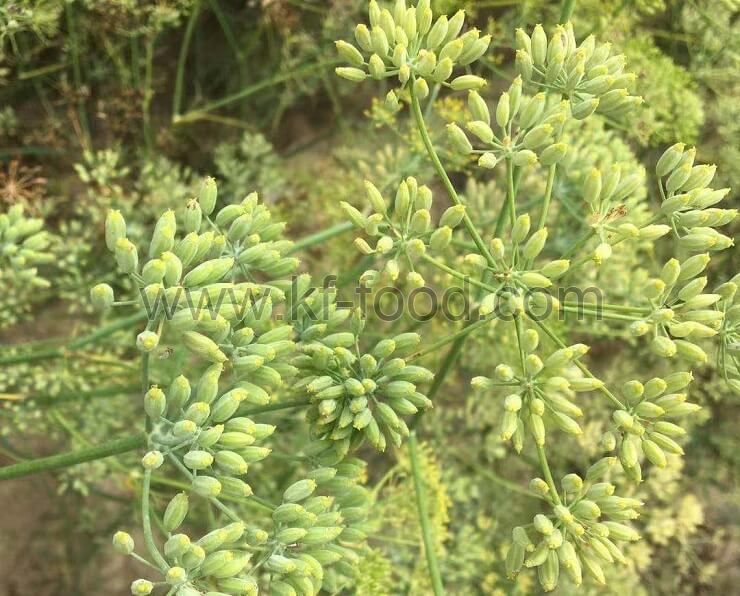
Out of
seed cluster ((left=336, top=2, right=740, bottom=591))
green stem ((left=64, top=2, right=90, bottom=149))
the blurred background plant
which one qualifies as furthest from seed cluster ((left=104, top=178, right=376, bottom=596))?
green stem ((left=64, top=2, right=90, bottom=149))

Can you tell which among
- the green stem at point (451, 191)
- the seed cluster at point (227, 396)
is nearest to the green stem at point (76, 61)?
the seed cluster at point (227, 396)

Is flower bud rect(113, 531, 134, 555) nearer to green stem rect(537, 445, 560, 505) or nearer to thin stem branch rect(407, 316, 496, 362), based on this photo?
thin stem branch rect(407, 316, 496, 362)

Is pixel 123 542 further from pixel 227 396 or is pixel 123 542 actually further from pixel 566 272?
pixel 566 272

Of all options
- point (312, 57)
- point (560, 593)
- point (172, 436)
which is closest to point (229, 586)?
point (172, 436)

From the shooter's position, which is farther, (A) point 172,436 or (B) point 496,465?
(B) point 496,465

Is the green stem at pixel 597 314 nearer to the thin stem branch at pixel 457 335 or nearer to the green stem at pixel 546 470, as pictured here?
the thin stem branch at pixel 457 335

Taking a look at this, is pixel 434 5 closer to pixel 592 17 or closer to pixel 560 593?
pixel 592 17

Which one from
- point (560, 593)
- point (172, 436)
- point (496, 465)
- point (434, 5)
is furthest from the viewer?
point (496, 465)
